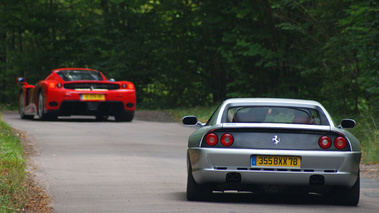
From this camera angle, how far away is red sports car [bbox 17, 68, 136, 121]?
2075 cm

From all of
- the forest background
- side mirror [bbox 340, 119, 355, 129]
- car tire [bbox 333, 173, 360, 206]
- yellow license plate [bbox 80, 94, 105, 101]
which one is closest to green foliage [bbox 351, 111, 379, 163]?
side mirror [bbox 340, 119, 355, 129]

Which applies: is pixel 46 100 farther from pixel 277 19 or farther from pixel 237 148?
pixel 237 148

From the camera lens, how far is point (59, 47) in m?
37.7

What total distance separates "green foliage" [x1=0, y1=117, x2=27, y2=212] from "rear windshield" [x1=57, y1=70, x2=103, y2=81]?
902cm

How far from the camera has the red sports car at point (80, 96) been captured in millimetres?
20750

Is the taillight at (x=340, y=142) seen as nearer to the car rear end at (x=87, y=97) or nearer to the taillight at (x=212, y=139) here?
the taillight at (x=212, y=139)

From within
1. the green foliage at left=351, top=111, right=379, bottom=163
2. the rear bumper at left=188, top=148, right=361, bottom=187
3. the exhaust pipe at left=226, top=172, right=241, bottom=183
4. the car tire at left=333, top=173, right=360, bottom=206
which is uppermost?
the rear bumper at left=188, top=148, right=361, bottom=187

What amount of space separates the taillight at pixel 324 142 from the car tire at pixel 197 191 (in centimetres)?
127

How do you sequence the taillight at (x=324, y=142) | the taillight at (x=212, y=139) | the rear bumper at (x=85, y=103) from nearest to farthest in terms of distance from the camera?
the taillight at (x=324, y=142)
the taillight at (x=212, y=139)
the rear bumper at (x=85, y=103)

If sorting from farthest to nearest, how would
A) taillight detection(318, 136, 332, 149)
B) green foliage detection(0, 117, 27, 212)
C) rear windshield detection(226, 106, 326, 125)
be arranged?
rear windshield detection(226, 106, 326, 125) < taillight detection(318, 136, 332, 149) < green foliage detection(0, 117, 27, 212)

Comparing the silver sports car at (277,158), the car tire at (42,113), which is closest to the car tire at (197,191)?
the silver sports car at (277,158)

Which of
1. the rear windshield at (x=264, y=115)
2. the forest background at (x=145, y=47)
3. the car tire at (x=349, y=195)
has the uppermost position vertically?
the rear windshield at (x=264, y=115)

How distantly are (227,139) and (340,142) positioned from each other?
3.76 ft

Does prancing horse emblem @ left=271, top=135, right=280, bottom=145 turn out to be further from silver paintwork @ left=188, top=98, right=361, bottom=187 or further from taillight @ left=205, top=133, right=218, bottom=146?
taillight @ left=205, top=133, right=218, bottom=146
